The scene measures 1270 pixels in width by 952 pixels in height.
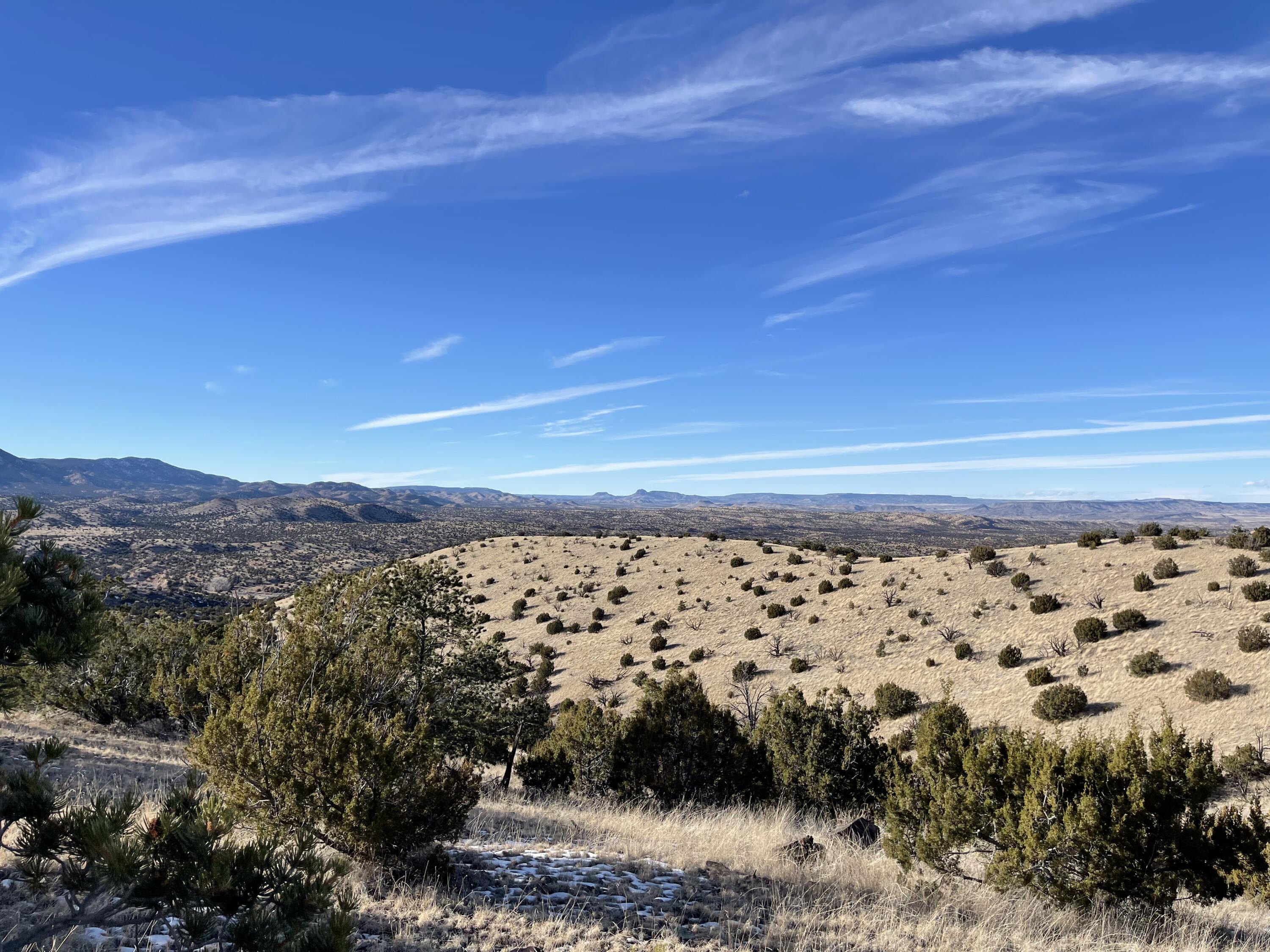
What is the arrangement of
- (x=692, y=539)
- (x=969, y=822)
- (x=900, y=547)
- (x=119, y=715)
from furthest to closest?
(x=900, y=547) < (x=692, y=539) < (x=119, y=715) < (x=969, y=822)

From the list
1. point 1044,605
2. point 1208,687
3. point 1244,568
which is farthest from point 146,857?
point 1244,568

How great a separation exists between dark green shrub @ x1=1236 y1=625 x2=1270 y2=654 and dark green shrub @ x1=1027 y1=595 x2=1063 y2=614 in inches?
295

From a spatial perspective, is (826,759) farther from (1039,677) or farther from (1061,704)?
(1039,677)

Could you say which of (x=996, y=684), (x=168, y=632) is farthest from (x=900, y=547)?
(x=168, y=632)

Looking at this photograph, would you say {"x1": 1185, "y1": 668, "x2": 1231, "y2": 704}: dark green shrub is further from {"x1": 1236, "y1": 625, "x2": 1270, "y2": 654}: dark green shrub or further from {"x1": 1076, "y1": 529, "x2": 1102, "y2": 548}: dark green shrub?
{"x1": 1076, "y1": 529, "x2": 1102, "y2": 548}: dark green shrub

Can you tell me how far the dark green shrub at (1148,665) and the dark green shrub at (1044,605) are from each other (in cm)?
655

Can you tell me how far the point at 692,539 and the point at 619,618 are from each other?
18005 mm

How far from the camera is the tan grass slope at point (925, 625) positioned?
2295 centimetres

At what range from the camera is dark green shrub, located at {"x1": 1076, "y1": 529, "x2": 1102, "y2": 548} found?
121 ft

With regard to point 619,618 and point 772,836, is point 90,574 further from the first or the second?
point 619,618

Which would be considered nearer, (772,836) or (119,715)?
(772,836)

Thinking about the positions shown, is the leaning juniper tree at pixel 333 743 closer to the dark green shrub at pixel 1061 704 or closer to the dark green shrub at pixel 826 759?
the dark green shrub at pixel 826 759

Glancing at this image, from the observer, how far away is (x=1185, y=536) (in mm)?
34344

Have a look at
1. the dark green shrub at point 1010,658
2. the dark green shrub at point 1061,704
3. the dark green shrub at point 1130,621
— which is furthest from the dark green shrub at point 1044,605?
the dark green shrub at point 1061,704
